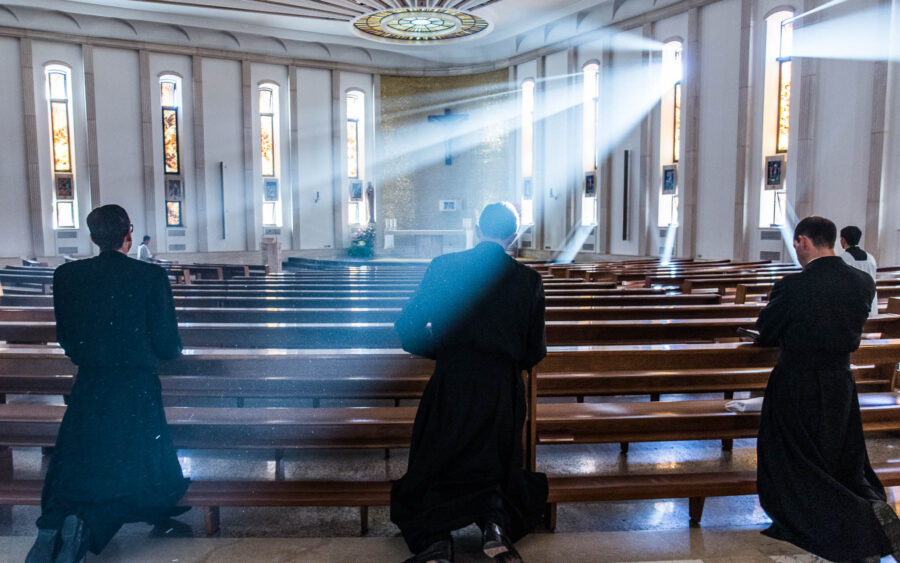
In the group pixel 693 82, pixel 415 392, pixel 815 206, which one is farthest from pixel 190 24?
pixel 415 392

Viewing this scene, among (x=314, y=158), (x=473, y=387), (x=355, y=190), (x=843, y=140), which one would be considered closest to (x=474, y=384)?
(x=473, y=387)

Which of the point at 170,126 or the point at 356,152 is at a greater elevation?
the point at 170,126

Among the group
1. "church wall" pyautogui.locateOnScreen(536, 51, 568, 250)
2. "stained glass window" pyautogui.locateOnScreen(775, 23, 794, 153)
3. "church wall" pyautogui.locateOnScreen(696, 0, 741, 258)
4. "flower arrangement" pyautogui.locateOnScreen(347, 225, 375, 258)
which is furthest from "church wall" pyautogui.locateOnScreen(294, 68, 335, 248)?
"stained glass window" pyautogui.locateOnScreen(775, 23, 794, 153)

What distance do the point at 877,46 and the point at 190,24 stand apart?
15.2 metres

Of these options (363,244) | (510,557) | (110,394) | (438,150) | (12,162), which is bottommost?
(510,557)

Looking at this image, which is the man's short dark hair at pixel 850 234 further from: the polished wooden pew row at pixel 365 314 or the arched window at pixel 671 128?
the arched window at pixel 671 128

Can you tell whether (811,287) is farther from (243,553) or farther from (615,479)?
(243,553)

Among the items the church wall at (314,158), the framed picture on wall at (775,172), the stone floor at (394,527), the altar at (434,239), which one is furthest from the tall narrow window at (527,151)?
the stone floor at (394,527)

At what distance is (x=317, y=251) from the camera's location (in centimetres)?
1945

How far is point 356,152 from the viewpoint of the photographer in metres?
20.4

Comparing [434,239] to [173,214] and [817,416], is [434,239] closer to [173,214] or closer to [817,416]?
[173,214]

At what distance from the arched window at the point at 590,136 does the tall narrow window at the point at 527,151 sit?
2125 mm

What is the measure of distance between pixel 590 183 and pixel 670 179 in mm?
2754

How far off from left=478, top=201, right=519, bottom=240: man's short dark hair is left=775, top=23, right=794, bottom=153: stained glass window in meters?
12.2
